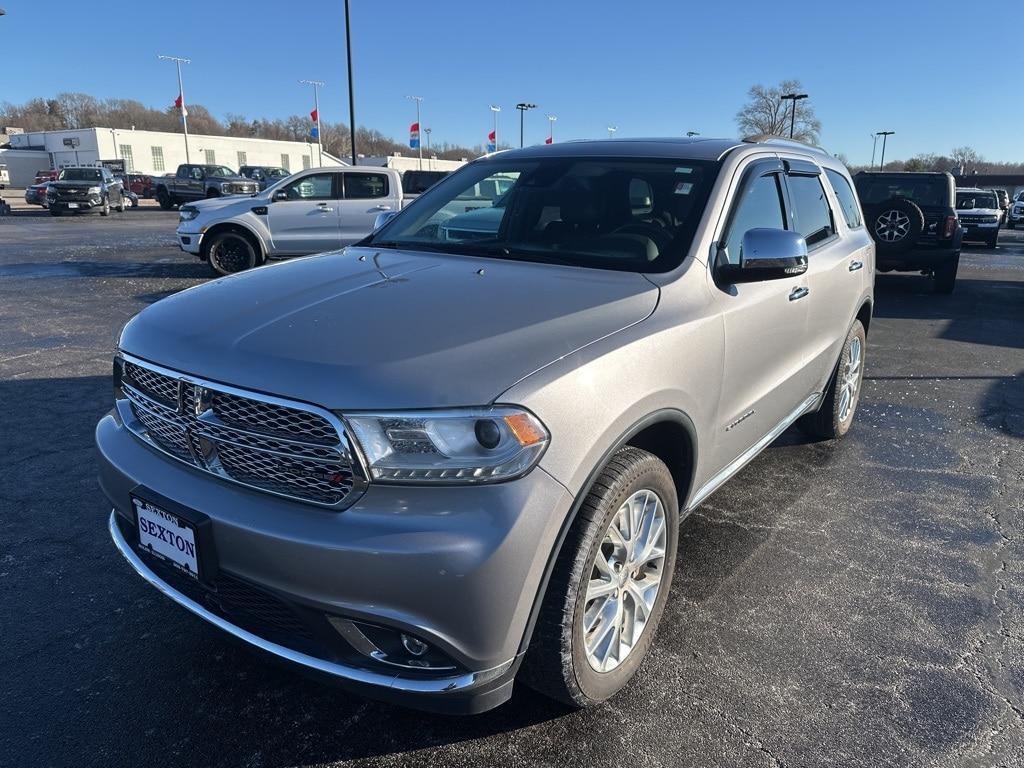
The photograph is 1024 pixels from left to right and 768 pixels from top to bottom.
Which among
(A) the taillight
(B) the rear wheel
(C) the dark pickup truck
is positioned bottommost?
(B) the rear wheel

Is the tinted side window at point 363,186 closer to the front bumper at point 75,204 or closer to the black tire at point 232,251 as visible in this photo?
the black tire at point 232,251

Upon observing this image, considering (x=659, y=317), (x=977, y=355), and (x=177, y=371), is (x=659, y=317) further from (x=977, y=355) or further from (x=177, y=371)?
(x=977, y=355)

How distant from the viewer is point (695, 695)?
8.40 feet

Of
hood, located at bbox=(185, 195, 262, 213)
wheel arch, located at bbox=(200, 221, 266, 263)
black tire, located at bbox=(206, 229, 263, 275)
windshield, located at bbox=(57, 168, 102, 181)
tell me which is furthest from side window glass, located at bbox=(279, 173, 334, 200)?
windshield, located at bbox=(57, 168, 102, 181)

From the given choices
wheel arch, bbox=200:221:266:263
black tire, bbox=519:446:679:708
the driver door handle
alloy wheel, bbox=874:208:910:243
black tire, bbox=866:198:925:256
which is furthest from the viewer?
wheel arch, bbox=200:221:266:263

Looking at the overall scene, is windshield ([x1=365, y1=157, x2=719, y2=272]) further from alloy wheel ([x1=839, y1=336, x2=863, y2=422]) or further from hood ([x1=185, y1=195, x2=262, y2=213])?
hood ([x1=185, y1=195, x2=262, y2=213])

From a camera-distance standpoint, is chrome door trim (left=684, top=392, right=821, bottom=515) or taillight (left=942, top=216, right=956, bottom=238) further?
taillight (left=942, top=216, right=956, bottom=238)

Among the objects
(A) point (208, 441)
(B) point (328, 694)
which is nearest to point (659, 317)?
(A) point (208, 441)

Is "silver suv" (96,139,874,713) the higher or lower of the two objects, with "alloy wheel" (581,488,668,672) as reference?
higher

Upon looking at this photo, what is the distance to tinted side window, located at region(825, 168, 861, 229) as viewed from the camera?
4.82 meters

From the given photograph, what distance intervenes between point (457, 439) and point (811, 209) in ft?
10.2

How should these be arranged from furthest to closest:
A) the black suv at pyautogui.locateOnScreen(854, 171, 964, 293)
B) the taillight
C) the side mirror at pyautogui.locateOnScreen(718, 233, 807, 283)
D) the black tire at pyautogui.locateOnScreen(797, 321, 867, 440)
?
the taillight → the black suv at pyautogui.locateOnScreen(854, 171, 964, 293) → the black tire at pyautogui.locateOnScreen(797, 321, 867, 440) → the side mirror at pyautogui.locateOnScreen(718, 233, 807, 283)

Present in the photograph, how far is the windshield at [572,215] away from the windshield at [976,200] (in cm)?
2448

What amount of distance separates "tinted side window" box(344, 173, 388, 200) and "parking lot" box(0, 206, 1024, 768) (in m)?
7.70
